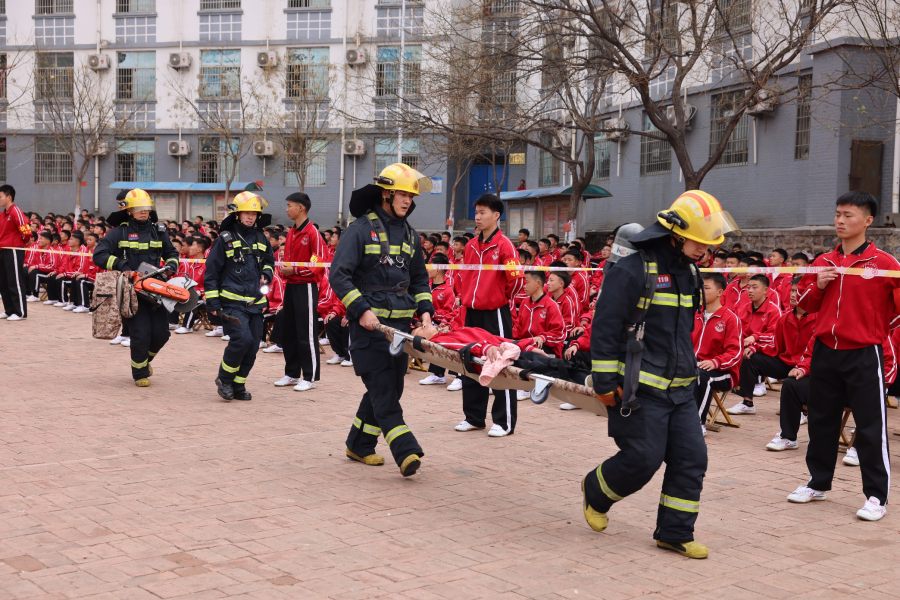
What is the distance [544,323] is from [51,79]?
33019 mm

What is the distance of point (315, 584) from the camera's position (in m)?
5.07

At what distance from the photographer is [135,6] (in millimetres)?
39219

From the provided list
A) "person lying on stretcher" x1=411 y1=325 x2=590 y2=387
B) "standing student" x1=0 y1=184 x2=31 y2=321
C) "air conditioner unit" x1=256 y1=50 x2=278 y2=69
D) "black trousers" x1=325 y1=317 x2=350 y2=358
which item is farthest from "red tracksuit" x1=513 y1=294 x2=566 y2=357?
"air conditioner unit" x1=256 y1=50 x2=278 y2=69

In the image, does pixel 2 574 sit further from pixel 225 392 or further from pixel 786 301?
pixel 786 301

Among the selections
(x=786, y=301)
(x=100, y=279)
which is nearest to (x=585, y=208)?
(x=786, y=301)

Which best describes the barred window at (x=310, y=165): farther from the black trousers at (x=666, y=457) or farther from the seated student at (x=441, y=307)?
the black trousers at (x=666, y=457)

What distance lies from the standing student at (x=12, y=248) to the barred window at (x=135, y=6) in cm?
2366

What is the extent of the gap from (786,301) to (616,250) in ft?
23.5

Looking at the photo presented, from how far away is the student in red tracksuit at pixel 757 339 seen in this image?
34.6ft

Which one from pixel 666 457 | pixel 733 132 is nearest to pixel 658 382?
pixel 666 457

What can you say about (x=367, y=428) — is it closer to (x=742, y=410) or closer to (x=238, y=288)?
(x=238, y=288)

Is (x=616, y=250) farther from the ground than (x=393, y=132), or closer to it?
closer to it

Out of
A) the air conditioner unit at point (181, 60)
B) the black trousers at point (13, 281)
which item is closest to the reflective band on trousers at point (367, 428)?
the black trousers at point (13, 281)

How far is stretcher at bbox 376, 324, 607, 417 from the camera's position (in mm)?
5969
